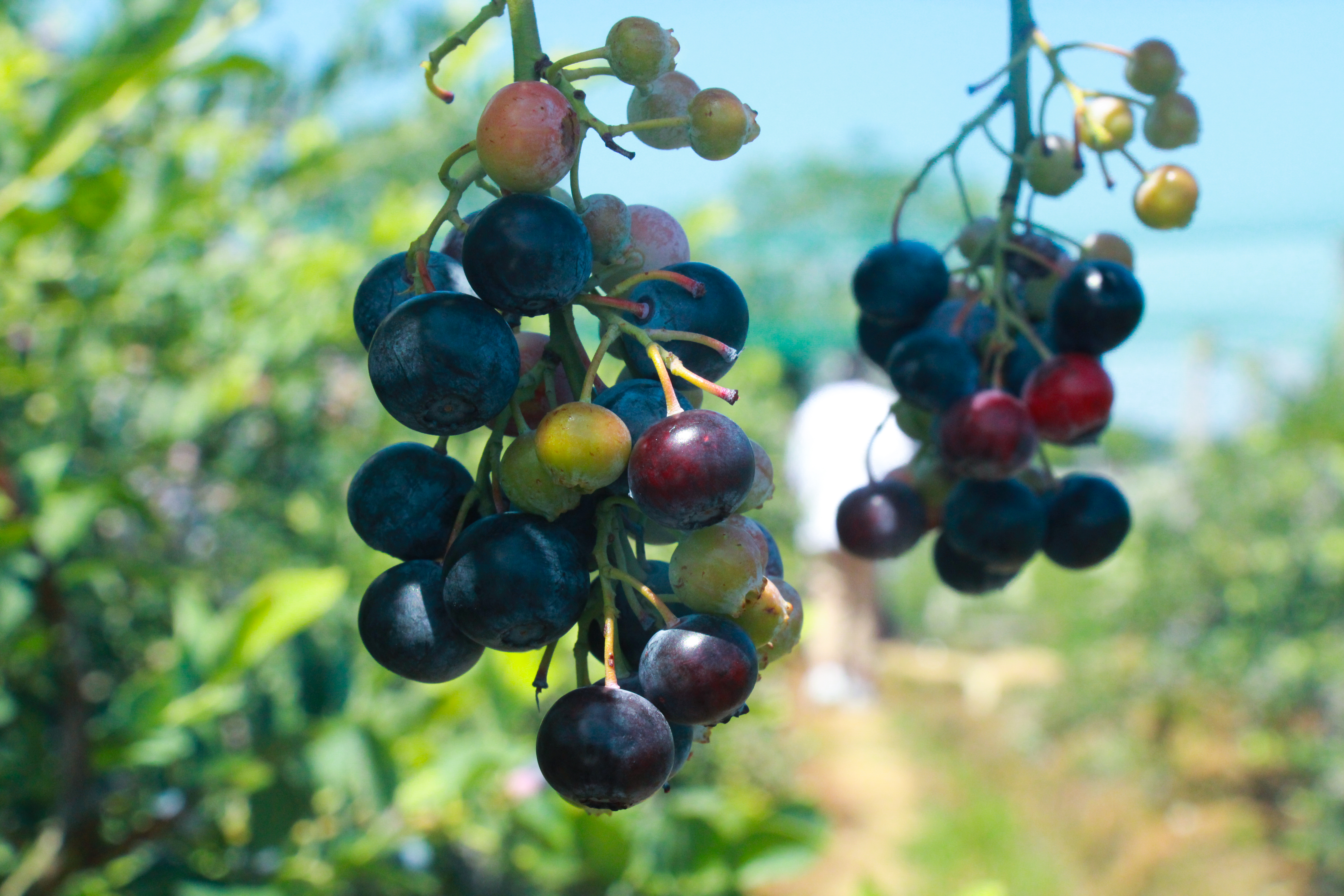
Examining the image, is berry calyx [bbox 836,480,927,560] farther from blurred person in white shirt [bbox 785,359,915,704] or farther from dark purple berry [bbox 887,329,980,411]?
blurred person in white shirt [bbox 785,359,915,704]

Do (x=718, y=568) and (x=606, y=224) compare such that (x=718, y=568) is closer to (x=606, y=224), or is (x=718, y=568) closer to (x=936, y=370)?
(x=606, y=224)

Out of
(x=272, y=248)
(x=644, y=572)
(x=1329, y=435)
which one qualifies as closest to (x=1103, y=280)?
(x=644, y=572)

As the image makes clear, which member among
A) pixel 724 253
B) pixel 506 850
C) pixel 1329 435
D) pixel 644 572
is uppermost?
pixel 724 253

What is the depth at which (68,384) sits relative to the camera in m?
1.80

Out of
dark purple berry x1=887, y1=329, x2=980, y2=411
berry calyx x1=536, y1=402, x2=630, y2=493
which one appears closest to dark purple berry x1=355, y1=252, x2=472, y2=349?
berry calyx x1=536, y1=402, x2=630, y2=493

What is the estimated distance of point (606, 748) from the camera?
1.38 ft

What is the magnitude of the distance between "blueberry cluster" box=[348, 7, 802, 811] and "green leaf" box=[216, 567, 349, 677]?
79cm

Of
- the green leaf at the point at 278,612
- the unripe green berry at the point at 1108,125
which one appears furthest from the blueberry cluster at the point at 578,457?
the green leaf at the point at 278,612

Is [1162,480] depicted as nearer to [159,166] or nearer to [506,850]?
[506,850]

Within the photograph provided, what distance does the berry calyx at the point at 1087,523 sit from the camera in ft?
2.35

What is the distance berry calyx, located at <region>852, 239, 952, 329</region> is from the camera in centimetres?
73

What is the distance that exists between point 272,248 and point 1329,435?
4066 millimetres

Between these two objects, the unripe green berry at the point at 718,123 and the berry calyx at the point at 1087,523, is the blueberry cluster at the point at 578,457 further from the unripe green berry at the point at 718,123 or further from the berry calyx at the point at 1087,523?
the berry calyx at the point at 1087,523

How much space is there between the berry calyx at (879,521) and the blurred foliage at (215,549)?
2.41 ft
